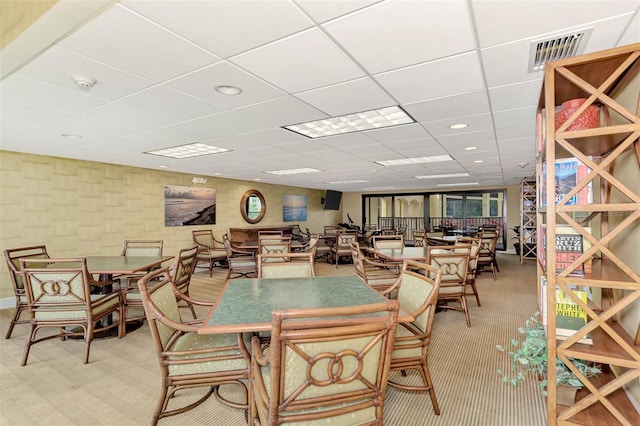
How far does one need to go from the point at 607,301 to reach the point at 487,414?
1.04 m

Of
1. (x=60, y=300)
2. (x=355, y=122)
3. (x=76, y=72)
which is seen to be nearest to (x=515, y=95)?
(x=355, y=122)

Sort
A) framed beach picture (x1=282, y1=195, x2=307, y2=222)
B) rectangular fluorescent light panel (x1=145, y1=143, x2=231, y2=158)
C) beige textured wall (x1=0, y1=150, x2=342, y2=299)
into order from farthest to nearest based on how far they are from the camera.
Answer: framed beach picture (x1=282, y1=195, x2=307, y2=222) → beige textured wall (x1=0, y1=150, x2=342, y2=299) → rectangular fluorescent light panel (x1=145, y1=143, x2=231, y2=158)

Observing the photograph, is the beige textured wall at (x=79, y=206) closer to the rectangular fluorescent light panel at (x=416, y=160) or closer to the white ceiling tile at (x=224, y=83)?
the white ceiling tile at (x=224, y=83)

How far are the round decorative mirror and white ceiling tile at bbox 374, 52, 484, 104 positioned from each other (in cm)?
706

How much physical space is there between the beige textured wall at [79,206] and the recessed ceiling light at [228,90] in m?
4.63

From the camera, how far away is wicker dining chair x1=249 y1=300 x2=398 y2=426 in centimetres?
107

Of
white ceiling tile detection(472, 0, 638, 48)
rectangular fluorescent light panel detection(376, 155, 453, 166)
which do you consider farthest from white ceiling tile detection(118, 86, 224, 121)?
rectangular fluorescent light panel detection(376, 155, 453, 166)

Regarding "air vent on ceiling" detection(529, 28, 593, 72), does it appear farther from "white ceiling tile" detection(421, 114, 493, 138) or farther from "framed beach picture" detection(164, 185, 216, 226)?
→ "framed beach picture" detection(164, 185, 216, 226)

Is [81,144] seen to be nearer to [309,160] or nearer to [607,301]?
[309,160]

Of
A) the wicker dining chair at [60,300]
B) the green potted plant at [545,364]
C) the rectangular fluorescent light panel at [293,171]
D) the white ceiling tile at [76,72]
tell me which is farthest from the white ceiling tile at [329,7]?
the rectangular fluorescent light panel at [293,171]

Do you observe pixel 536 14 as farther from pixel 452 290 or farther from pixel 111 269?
pixel 111 269

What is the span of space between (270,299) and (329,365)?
888 millimetres

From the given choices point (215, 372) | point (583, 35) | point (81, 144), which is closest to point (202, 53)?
point (215, 372)

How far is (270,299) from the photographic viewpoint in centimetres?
195
